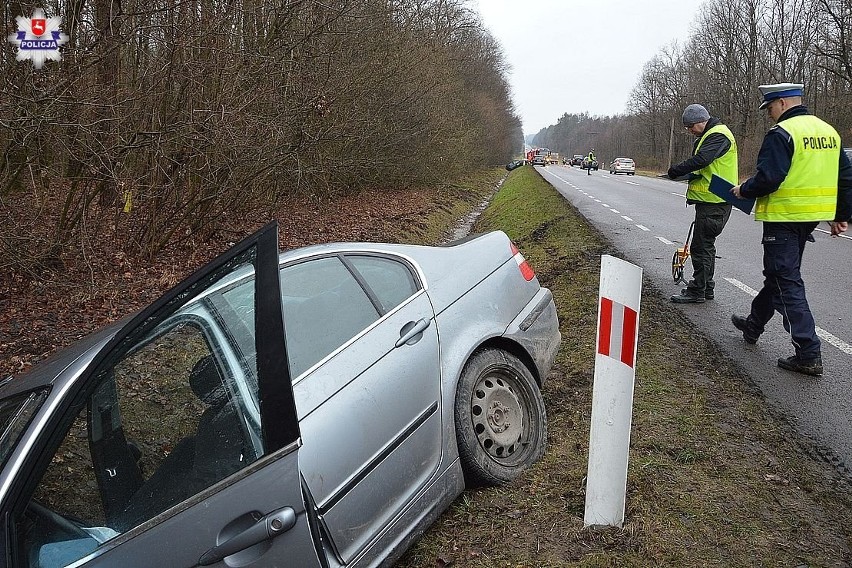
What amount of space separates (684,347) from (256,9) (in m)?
7.93

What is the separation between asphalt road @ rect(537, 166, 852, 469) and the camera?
426 cm

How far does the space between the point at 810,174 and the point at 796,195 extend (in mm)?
180

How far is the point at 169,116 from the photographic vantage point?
884 centimetres

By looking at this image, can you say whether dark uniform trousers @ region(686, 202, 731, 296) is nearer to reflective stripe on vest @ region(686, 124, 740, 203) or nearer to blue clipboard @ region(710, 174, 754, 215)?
reflective stripe on vest @ region(686, 124, 740, 203)

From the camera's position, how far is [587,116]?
6762 inches

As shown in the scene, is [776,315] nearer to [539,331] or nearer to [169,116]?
[539,331]

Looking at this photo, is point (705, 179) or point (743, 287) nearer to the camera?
point (705, 179)

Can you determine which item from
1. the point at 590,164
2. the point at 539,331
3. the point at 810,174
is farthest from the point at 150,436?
the point at 590,164

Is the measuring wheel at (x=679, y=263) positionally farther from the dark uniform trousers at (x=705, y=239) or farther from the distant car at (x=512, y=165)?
the distant car at (x=512, y=165)

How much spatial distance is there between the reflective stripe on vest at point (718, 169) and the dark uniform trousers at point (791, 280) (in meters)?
1.55

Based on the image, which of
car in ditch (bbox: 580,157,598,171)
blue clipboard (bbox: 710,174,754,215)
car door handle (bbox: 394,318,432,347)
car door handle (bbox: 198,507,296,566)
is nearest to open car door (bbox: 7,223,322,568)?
car door handle (bbox: 198,507,296,566)

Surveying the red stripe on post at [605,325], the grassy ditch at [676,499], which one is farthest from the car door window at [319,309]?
the grassy ditch at [676,499]

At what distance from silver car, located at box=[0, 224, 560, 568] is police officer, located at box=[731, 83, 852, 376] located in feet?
7.56

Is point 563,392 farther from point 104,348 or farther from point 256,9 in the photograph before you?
point 256,9
